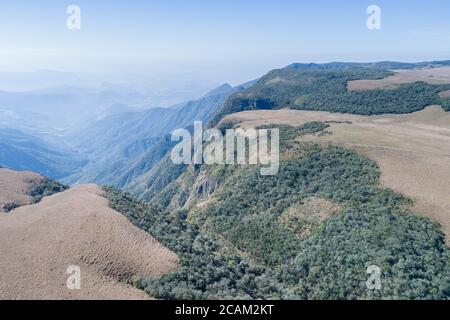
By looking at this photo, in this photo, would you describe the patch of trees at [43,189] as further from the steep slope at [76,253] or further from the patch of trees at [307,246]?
the steep slope at [76,253]

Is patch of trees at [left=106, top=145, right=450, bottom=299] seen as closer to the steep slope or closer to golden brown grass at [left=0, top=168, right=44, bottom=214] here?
the steep slope

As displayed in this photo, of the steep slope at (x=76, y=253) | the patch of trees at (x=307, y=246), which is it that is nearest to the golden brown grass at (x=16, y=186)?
the steep slope at (x=76, y=253)

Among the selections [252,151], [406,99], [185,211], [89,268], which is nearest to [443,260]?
[89,268]

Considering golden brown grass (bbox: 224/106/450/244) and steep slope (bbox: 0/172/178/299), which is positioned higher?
golden brown grass (bbox: 224/106/450/244)

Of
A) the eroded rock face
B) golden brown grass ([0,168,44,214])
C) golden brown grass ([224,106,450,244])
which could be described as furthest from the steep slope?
golden brown grass ([224,106,450,244])

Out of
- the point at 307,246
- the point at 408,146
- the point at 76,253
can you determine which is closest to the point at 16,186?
the point at 76,253

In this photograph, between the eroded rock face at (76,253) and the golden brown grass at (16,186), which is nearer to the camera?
the eroded rock face at (76,253)

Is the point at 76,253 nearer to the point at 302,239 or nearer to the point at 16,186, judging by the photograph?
the point at 302,239

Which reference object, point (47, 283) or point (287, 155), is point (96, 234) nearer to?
point (47, 283)
